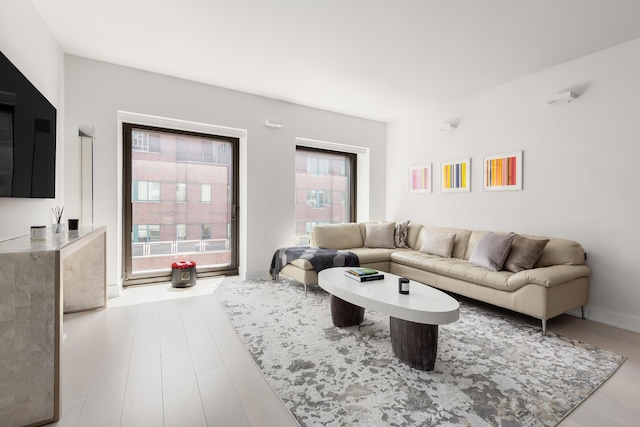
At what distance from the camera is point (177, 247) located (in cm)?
420

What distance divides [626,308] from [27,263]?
461 cm

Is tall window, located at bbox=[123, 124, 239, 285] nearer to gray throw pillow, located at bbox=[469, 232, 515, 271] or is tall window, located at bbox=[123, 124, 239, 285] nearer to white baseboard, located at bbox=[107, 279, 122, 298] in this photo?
white baseboard, located at bbox=[107, 279, 122, 298]

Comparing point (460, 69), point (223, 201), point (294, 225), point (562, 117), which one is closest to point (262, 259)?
point (294, 225)

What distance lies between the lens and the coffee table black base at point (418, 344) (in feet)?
6.62

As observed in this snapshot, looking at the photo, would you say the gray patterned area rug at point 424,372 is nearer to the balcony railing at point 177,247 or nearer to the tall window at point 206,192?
the balcony railing at point 177,247

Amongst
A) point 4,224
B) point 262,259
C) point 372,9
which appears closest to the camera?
point 4,224

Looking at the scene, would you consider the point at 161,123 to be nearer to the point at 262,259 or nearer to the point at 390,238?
the point at 262,259

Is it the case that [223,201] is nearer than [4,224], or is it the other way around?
[4,224]

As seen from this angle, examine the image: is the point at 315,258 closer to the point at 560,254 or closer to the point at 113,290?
the point at 113,290

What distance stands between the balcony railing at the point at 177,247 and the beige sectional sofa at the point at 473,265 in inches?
44.2

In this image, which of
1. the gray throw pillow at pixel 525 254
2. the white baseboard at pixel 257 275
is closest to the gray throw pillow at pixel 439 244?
the gray throw pillow at pixel 525 254

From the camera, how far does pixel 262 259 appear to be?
443 cm

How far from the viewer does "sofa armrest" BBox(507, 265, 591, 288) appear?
261 centimetres

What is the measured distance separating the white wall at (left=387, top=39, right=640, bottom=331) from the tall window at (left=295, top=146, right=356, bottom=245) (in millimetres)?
1928
